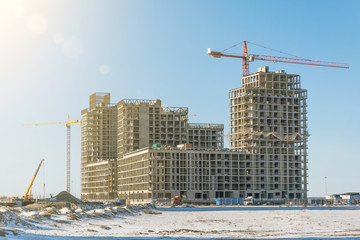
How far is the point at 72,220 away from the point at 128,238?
1976 centimetres

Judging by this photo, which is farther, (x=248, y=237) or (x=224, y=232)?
(x=224, y=232)

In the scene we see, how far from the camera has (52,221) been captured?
211 ft

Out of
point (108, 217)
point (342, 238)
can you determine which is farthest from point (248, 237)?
point (108, 217)

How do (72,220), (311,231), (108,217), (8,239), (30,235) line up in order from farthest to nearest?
(108,217) < (72,220) < (311,231) < (30,235) < (8,239)

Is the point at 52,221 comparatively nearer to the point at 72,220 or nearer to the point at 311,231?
the point at 72,220

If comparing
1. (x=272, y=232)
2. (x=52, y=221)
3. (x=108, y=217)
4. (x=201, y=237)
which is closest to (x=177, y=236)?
(x=201, y=237)

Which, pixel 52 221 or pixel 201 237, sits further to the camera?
pixel 52 221

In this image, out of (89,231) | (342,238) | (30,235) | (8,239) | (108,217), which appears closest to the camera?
(8,239)

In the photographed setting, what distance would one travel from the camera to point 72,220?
6906 cm

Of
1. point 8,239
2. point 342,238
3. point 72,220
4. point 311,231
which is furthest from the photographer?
point 72,220

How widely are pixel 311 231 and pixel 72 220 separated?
2718 centimetres

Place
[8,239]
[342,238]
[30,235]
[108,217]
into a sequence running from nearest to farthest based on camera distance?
[8,239], [30,235], [342,238], [108,217]

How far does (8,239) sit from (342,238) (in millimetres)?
29784

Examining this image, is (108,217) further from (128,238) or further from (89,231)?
(128,238)
